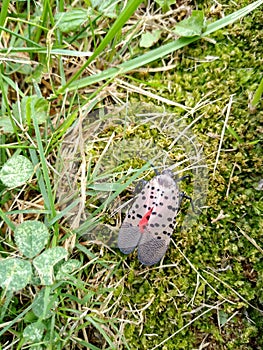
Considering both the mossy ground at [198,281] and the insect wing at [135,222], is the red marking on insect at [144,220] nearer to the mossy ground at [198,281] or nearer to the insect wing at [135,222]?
the insect wing at [135,222]

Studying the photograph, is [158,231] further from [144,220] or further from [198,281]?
[198,281]

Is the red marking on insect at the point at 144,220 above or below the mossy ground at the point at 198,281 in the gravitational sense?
above

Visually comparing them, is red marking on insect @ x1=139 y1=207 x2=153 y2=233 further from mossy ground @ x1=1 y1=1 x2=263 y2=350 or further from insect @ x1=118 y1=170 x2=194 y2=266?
mossy ground @ x1=1 y1=1 x2=263 y2=350

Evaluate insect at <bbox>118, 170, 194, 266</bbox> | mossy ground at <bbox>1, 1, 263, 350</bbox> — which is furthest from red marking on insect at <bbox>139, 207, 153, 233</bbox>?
mossy ground at <bbox>1, 1, 263, 350</bbox>

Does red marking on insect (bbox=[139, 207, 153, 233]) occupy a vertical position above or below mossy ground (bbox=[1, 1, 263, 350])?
above

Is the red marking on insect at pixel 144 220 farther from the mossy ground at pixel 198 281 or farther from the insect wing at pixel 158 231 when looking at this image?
the mossy ground at pixel 198 281

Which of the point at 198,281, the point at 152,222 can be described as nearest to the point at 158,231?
the point at 152,222

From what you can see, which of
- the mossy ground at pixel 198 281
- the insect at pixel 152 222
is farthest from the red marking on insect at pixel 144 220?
the mossy ground at pixel 198 281
